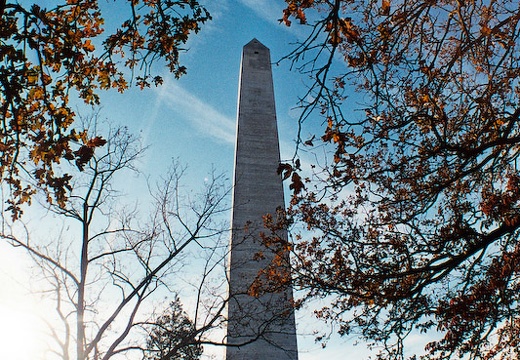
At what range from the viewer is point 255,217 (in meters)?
12.9

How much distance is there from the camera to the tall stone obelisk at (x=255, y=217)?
36.4ft

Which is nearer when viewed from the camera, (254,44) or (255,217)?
(255,217)

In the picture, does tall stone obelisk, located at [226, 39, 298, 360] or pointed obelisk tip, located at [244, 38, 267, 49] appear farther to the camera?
pointed obelisk tip, located at [244, 38, 267, 49]

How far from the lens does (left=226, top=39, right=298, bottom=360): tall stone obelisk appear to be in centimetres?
1109

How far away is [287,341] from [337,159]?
360 inches

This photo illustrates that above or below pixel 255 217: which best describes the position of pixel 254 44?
above

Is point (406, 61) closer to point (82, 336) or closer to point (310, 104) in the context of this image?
point (310, 104)

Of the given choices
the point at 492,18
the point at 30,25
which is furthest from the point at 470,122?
the point at 30,25

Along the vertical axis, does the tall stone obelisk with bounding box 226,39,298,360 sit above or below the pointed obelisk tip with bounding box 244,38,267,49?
below

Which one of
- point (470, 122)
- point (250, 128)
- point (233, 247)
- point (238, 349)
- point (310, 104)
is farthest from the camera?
point (250, 128)

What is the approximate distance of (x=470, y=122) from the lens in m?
6.38

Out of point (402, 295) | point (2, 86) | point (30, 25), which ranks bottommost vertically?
point (402, 295)

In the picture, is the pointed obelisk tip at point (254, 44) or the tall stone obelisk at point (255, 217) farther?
the pointed obelisk tip at point (254, 44)

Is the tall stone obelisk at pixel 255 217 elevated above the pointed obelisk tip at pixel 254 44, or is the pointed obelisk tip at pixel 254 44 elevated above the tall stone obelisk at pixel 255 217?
the pointed obelisk tip at pixel 254 44
